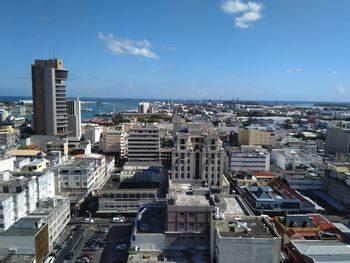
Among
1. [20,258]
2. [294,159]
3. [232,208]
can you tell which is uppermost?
[232,208]

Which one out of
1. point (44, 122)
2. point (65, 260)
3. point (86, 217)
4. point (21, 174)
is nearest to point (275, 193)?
point (86, 217)

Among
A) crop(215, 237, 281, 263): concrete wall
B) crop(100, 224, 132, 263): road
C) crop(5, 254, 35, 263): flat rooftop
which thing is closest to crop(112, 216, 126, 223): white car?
crop(100, 224, 132, 263): road

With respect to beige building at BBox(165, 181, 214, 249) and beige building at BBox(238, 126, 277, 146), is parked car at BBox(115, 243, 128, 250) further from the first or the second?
beige building at BBox(238, 126, 277, 146)

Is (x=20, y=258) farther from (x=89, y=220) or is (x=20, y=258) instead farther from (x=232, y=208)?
(x=232, y=208)

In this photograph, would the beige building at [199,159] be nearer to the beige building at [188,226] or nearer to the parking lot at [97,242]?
the parking lot at [97,242]

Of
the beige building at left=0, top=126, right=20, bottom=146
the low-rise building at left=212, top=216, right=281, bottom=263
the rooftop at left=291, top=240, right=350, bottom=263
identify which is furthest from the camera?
the beige building at left=0, top=126, right=20, bottom=146

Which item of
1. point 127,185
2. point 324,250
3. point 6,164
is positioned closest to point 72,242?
point 127,185
